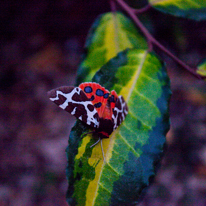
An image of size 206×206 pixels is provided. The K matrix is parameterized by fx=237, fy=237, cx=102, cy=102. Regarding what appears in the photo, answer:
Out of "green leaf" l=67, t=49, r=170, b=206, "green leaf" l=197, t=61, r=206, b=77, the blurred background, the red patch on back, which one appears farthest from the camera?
the blurred background

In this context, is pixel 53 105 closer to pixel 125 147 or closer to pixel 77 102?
pixel 77 102

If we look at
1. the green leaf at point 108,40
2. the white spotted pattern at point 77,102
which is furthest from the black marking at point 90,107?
the green leaf at point 108,40

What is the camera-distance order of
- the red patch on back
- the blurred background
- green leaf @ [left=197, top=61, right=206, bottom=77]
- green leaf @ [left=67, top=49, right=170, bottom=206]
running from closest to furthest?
green leaf @ [left=67, top=49, right=170, bottom=206] → the red patch on back → green leaf @ [left=197, top=61, right=206, bottom=77] → the blurred background

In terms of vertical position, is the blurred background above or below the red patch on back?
below

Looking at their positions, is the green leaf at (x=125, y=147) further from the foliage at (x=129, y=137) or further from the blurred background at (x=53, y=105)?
the blurred background at (x=53, y=105)

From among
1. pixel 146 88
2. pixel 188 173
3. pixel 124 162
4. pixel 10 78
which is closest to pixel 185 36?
pixel 188 173

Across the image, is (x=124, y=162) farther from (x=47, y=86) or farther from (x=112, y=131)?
(x=47, y=86)

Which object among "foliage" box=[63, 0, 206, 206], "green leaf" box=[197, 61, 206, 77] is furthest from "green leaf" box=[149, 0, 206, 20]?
"green leaf" box=[197, 61, 206, 77]

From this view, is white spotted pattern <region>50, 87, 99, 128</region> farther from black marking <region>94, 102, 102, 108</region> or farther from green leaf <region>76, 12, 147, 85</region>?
green leaf <region>76, 12, 147, 85</region>
